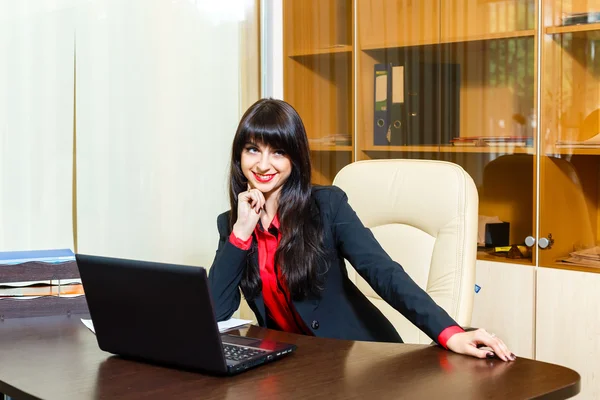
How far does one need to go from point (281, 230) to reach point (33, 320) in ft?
2.01

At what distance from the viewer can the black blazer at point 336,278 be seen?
192cm

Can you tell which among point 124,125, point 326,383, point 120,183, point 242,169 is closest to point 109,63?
point 124,125

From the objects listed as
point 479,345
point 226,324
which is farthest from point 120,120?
point 479,345

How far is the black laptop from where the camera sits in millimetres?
1352

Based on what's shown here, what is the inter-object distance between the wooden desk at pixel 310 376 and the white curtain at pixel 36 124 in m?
1.52

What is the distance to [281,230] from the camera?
6.54 ft

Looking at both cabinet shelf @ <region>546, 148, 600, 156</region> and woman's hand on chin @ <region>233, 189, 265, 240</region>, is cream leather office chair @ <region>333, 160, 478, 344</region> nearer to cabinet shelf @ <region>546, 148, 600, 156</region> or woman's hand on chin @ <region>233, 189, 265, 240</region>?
woman's hand on chin @ <region>233, 189, 265, 240</region>

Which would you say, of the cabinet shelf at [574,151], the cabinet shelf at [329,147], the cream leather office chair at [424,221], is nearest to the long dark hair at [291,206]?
the cream leather office chair at [424,221]

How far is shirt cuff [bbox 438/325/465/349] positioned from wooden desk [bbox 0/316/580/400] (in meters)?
0.02

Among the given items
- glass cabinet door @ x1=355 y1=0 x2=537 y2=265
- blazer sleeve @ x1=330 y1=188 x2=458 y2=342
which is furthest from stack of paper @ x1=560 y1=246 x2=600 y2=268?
blazer sleeve @ x1=330 y1=188 x2=458 y2=342

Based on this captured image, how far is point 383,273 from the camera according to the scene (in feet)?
5.98

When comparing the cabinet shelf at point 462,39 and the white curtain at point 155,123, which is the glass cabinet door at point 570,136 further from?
the white curtain at point 155,123

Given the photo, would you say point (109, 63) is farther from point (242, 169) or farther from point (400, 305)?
point (400, 305)

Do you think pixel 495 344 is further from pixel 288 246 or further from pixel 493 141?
pixel 493 141
